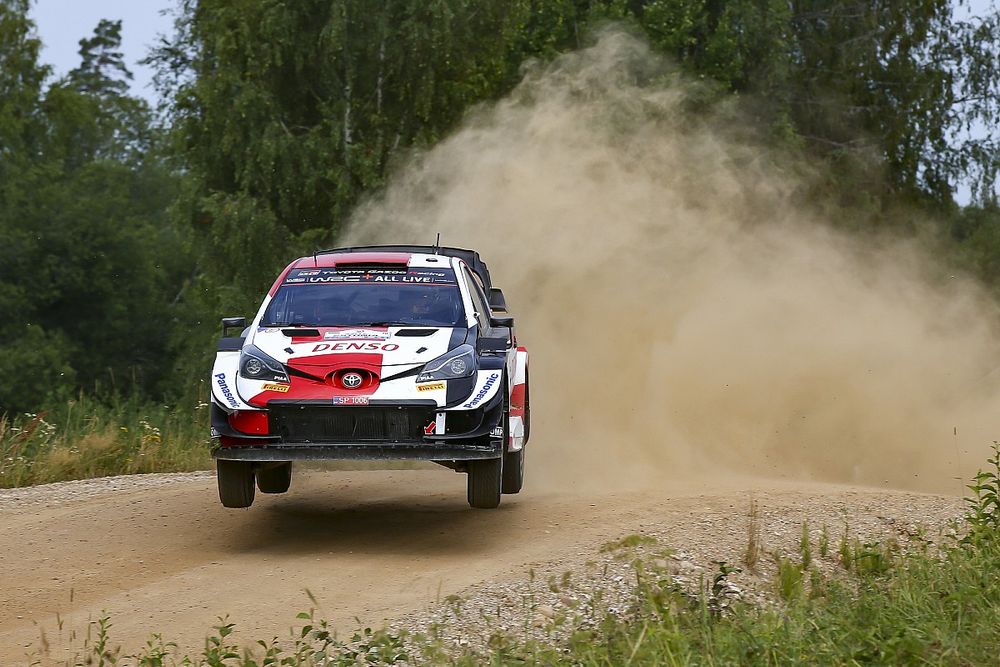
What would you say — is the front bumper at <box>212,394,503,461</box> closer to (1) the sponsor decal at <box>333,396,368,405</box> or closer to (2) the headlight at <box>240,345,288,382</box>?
(1) the sponsor decal at <box>333,396,368,405</box>

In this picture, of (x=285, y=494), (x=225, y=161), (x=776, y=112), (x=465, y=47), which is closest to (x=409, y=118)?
(x=465, y=47)

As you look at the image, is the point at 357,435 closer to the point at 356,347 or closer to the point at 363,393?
the point at 363,393

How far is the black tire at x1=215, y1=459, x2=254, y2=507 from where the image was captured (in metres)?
9.12

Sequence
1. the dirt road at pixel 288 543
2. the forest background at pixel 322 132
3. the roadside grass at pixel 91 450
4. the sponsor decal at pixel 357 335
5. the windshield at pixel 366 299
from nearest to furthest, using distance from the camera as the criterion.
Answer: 1. the dirt road at pixel 288 543
2. the sponsor decal at pixel 357 335
3. the windshield at pixel 366 299
4. the roadside grass at pixel 91 450
5. the forest background at pixel 322 132

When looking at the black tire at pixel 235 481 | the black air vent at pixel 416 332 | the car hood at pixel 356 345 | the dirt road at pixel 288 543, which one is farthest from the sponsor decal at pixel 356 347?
the dirt road at pixel 288 543

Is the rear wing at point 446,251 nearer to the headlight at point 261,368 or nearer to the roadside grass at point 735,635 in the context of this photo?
the headlight at point 261,368

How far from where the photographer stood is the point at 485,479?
9062mm

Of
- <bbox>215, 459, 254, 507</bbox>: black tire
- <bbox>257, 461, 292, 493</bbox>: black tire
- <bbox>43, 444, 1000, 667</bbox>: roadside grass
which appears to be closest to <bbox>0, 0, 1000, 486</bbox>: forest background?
<bbox>257, 461, 292, 493</bbox>: black tire

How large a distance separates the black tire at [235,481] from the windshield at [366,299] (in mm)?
1204

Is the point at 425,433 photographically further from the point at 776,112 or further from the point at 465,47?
the point at 776,112

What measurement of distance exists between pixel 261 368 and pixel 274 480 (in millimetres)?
2442

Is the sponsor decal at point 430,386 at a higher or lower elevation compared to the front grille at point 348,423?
higher

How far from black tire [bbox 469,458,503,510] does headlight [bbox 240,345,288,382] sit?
4.63ft

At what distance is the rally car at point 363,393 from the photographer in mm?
8750
